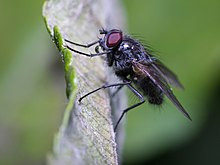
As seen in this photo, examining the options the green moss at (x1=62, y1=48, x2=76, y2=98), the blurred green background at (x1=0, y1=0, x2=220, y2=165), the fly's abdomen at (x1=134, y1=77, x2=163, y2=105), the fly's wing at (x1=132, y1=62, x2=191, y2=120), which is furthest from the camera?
the blurred green background at (x1=0, y1=0, x2=220, y2=165)

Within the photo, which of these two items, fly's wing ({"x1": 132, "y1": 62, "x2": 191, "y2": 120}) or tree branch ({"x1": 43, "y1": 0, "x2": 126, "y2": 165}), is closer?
tree branch ({"x1": 43, "y1": 0, "x2": 126, "y2": 165})

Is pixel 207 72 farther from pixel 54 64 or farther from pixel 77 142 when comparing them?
pixel 77 142

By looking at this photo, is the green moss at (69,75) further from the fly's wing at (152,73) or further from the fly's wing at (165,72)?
the fly's wing at (165,72)

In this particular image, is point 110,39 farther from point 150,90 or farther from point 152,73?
point 150,90

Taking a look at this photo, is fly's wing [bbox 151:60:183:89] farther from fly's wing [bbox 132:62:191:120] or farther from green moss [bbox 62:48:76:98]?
green moss [bbox 62:48:76:98]

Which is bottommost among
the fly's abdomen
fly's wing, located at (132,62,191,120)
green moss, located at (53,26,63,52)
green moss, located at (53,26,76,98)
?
the fly's abdomen

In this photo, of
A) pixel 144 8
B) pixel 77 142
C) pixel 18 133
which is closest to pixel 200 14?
pixel 144 8

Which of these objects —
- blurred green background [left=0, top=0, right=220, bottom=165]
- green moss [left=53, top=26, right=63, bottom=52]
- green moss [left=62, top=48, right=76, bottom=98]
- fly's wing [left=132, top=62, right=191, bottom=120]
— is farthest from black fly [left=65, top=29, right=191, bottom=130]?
green moss [left=62, top=48, right=76, bottom=98]

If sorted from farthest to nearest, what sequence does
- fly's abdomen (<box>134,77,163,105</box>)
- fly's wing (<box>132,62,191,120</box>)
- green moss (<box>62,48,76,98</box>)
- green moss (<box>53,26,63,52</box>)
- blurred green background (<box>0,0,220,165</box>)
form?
1. blurred green background (<box>0,0,220,165</box>)
2. fly's abdomen (<box>134,77,163,105</box>)
3. fly's wing (<box>132,62,191,120</box>)
4. green moss (<box>53,26,63,52</box>)
5. green moss (<box>62,48,76,98</box>)
